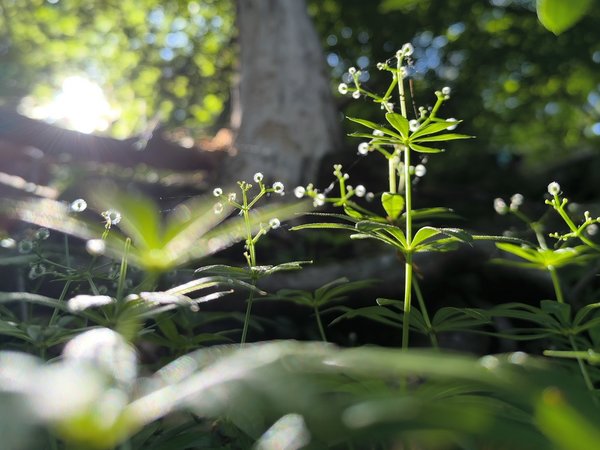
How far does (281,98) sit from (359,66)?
69 centimetres

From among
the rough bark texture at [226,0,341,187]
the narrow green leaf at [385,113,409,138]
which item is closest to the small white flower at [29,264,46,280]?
the narrow green leaf at [385,113,409,138]

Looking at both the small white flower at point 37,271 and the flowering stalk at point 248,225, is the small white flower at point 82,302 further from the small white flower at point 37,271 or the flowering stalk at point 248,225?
the small white flower at point 37,271

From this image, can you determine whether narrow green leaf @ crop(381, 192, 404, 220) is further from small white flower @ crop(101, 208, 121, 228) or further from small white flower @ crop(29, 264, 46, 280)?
small white flower @ crop(29, 264, 46, 280)

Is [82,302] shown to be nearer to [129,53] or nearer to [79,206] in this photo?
[79,206]

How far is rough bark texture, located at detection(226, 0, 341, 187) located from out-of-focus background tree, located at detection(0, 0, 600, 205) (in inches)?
2.2

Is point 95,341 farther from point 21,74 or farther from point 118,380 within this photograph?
point 21,74

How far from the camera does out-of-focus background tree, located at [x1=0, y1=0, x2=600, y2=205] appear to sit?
4344 mm

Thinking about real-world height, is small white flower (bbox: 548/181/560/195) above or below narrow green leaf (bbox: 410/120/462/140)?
below

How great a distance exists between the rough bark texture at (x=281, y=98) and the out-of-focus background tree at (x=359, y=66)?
0.06m

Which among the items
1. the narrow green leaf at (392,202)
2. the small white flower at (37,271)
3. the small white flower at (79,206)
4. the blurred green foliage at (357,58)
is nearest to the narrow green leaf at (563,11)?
the narrow green leaf at (392,202)

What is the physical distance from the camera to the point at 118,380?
449 millimetres

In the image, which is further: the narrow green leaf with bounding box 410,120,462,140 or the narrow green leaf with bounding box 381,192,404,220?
the narrow green leaf with bounding box 381,192,404,220

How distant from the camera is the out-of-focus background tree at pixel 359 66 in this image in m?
4.34

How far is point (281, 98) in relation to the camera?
12.3 feet
